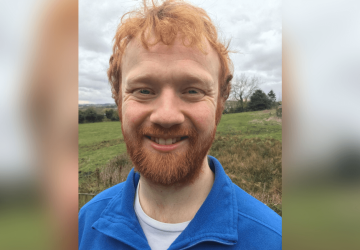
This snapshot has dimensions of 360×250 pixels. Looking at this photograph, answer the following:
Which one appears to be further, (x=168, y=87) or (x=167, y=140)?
(x=167, y=140)

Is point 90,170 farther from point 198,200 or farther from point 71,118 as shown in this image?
point 71,118

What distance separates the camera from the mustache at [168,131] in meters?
0.99

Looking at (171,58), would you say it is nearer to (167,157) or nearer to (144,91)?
(144,91)

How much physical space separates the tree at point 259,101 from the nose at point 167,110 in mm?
869

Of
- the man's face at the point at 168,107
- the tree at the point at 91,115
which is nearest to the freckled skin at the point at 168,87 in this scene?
the man's face at the point at 168,107

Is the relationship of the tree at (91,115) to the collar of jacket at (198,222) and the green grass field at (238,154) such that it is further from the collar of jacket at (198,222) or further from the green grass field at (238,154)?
the collar of jacket at (198,222)

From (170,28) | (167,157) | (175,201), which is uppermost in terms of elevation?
Result: (170,28)

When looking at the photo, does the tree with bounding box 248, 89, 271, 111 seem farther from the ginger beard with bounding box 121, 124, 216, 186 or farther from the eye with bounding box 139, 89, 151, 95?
the eye with bounding box 139, 89, 151, 95

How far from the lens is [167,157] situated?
1.05 meters

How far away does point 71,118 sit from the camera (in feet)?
1.41

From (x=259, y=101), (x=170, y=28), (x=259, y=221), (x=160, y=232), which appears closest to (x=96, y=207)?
(x=160, y=232)

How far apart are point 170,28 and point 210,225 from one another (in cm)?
103

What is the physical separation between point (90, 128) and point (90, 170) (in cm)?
51

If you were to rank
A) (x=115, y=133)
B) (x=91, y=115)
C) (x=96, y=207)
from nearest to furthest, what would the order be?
(x=96, y=207) → (x=91, y=115) → (x=115, y=133)
